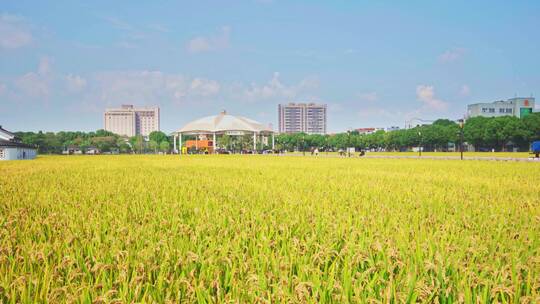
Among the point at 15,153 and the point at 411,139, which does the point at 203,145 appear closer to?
the point at 15,153

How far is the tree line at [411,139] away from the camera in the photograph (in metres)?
80.6

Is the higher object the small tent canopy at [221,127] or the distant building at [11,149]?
the small tent canopy at [221,127]

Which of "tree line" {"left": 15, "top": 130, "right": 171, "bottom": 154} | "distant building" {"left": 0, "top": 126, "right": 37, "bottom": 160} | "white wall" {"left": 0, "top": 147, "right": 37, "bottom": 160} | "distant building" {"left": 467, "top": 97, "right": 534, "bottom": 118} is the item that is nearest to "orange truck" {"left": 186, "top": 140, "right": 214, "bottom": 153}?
"tree line" {"left": 15, "top": 130, "right": 171, "bottom": 154}

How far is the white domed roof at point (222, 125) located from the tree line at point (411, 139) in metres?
3.15

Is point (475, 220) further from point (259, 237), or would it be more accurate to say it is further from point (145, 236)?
point (145, 236)

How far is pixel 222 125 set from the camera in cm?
9669

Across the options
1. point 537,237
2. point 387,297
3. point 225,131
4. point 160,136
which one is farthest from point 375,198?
point 160,136

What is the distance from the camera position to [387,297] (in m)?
1.82

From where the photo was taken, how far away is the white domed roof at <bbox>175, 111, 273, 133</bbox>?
9419 cm

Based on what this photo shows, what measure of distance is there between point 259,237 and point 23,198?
5213 millimetres

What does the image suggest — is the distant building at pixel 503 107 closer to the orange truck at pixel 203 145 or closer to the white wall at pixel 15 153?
the orange truck at pixel 203 145

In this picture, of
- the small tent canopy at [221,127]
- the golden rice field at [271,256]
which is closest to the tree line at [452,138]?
the small tent canopy at [221,127]

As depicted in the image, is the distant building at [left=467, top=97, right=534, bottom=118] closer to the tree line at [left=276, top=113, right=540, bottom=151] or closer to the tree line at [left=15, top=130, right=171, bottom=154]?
the tree line at [left=276, top=113, right=540, bottom=151]

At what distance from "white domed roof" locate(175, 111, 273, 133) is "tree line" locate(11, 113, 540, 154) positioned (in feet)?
10.3
